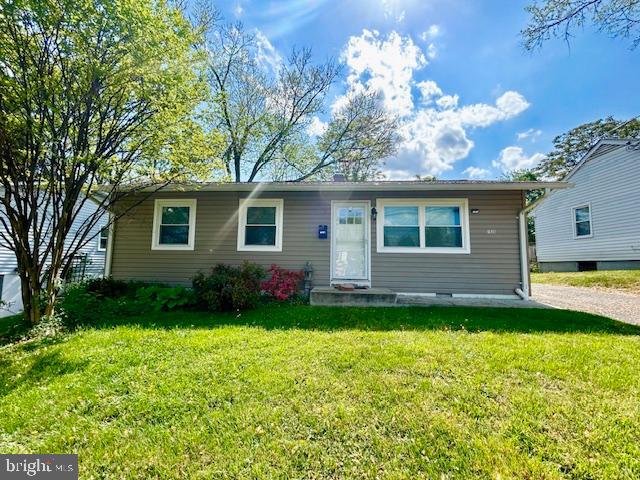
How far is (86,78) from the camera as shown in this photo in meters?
4.14

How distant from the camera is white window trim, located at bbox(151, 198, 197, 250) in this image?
7.57 m

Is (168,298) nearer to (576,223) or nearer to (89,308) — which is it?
(89,308)

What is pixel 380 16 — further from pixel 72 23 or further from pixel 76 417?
pixel 76 417

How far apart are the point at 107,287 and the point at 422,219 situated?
8113mm

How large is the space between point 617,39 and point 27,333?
12877 mm

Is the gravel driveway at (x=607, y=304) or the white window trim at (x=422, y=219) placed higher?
the white window trim at (x=422, y=219)

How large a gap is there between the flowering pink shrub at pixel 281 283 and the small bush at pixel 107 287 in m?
3.65

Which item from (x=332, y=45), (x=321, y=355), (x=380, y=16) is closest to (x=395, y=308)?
(x=321, y=355)

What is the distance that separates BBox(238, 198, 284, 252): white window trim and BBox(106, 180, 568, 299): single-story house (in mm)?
27

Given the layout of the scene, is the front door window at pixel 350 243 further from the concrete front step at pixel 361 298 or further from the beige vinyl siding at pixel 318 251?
the concrete front step at pixel 361 298

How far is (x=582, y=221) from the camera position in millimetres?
13023

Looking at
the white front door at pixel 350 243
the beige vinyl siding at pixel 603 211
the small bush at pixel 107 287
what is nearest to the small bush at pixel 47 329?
the small bush at pixel 107 287

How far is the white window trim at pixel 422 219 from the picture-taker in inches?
274

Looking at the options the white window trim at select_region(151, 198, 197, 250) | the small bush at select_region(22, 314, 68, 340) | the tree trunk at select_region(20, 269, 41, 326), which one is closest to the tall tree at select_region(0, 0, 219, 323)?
the tree trunk at select_region(20, 269, 41, 326)
